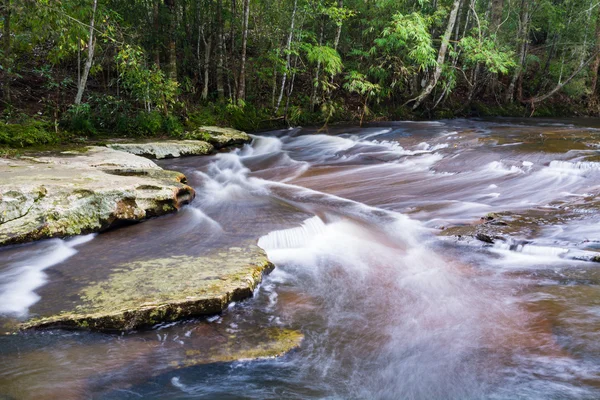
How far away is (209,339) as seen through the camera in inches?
142

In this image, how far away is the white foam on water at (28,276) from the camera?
3830 mm

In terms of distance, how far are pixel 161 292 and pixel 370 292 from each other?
227cm

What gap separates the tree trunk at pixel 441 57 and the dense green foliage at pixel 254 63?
47 mm

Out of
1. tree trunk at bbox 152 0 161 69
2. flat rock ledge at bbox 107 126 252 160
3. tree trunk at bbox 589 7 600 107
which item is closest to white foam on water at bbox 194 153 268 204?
flat rock ledge at bbox 107 126 252 160

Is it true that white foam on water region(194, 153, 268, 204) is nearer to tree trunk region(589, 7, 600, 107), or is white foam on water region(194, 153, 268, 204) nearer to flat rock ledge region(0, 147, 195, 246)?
flat rock ledge region(0, 147, 195, 246)

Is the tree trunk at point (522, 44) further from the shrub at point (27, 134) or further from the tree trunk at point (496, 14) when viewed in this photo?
the shrub at point (27, 134)

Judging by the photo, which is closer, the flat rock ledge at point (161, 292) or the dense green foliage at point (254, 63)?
the flat rock ledge at point (161, 292)

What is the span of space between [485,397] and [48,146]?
31.6 feet

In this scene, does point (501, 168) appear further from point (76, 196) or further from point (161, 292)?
point (76, 196)

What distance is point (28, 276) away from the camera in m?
4.41

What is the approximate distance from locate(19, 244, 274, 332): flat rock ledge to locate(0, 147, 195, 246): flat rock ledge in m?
1.45

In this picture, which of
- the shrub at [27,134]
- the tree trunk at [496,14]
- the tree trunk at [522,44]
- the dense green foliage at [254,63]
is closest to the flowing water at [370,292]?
the shrub at [27,134]

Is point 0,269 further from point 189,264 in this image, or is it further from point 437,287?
point 437,287

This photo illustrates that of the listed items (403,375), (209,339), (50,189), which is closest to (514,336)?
(403,375)
